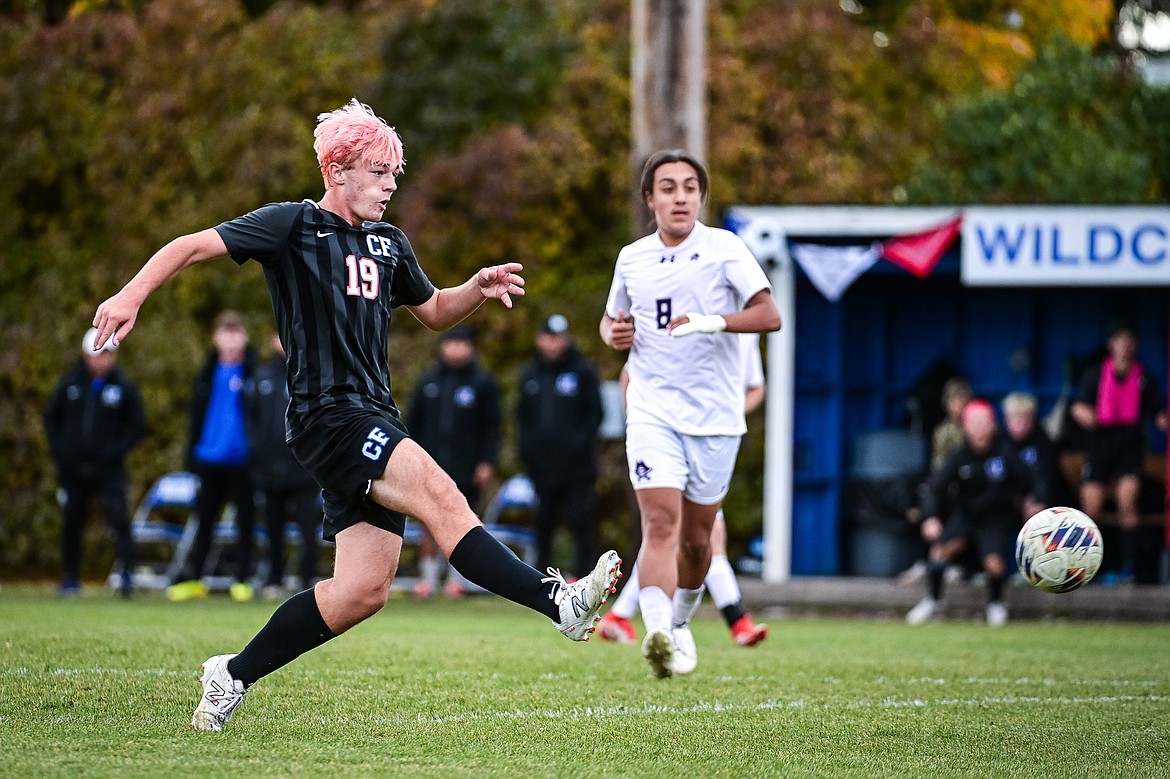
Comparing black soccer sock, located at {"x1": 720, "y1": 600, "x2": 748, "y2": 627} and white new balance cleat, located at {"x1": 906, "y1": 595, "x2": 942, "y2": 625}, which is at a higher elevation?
black soccer sock, located at {"x1": 720, "y1": 600, "x2": 748, "y2": 627}

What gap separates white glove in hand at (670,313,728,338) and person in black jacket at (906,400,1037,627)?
671 cm

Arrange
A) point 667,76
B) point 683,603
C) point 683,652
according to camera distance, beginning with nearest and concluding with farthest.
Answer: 1. point 683,652
2. point 683,603
3. point 667,76

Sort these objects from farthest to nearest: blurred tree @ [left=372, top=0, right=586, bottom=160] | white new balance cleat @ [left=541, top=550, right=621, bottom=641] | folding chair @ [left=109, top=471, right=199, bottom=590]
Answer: blurred tree @ [left=372, top=0, right=586, bottom=160], folding chair @ [left=109, top=471, right=199, bottom=590], white new balance cleat @ [left=541, top=550, right=621, bottom=641]

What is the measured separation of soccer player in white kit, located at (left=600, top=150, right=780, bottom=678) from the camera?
288 inches

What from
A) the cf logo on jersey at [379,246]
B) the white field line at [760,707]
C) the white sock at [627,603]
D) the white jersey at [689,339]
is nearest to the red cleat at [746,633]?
the white sock at [627,603]

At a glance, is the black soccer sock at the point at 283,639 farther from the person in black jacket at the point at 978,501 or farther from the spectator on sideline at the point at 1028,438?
the spectator on sideline at the point at 1028,438

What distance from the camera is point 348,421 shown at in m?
5.31

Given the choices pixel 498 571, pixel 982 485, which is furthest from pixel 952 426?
pixel 498 571

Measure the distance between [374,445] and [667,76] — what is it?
8.98 metres

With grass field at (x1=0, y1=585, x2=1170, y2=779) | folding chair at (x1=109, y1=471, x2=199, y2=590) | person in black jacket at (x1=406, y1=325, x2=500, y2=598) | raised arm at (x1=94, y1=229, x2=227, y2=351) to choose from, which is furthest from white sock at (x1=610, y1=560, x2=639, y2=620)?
folding chair at (x1=109, y1=471, x2=199, y2=590)

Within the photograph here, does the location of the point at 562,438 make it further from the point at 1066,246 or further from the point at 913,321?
the point at 1066,246

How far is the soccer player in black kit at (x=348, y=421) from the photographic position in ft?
17.2

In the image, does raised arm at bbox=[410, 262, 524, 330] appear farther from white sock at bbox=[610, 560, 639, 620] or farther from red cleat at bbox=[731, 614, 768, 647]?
white sock at bbox=[610, 560, 639, 620]

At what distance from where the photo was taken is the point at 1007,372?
52.3 ft
